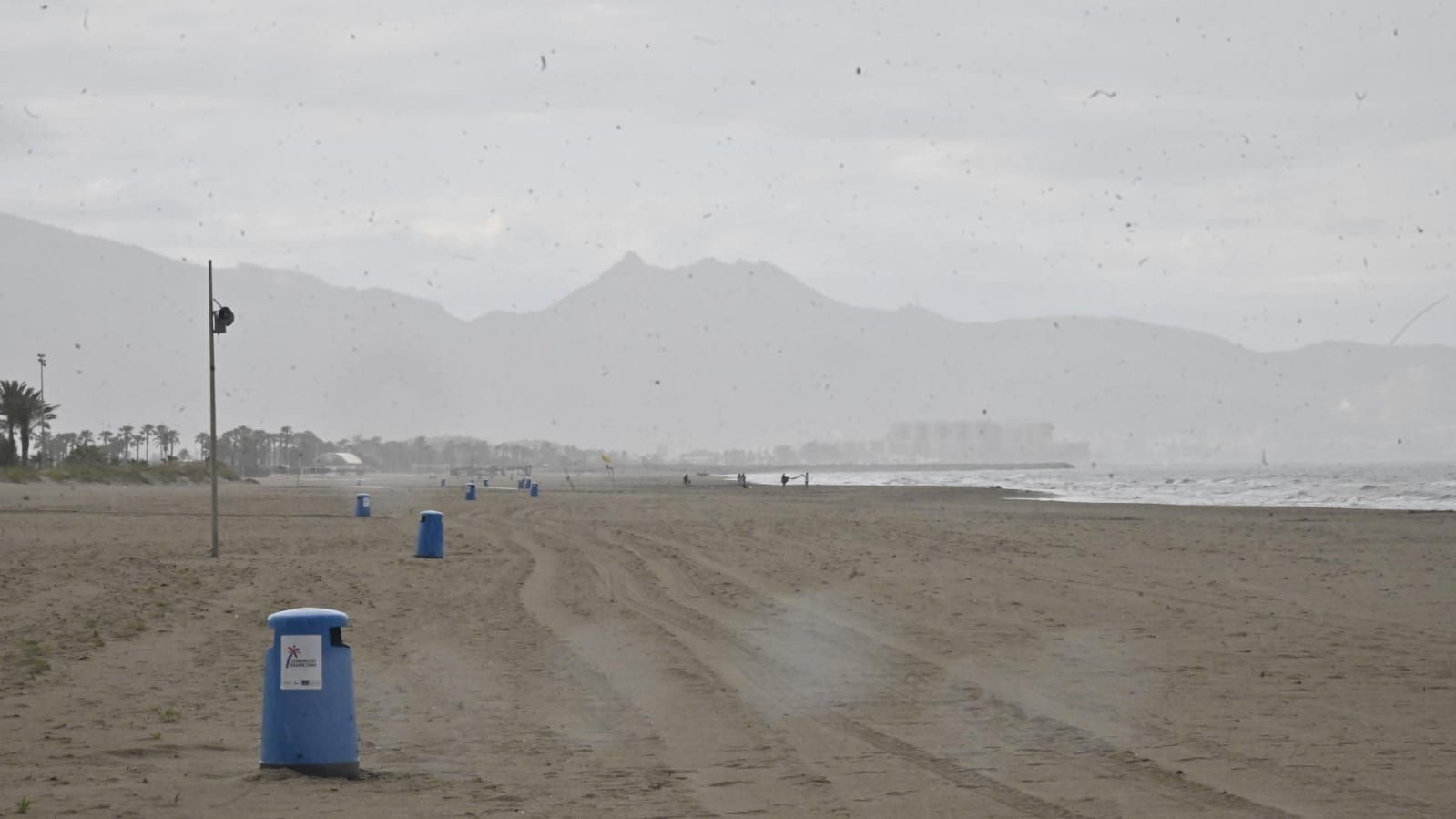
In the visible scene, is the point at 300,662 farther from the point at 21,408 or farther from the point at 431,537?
the point at 21,408

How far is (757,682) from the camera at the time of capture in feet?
35.0

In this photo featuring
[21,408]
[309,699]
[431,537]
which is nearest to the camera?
[309,699]

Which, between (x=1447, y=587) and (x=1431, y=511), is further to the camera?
(x=1431, y=511)

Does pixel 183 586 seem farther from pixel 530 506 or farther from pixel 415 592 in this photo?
pixel 530 506

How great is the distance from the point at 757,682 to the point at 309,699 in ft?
13.2

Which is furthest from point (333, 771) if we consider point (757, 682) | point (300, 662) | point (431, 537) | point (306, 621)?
point (431, 537)

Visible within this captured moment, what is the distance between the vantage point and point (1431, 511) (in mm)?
39188

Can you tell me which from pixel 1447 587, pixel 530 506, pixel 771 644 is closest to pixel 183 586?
pixel 771 644

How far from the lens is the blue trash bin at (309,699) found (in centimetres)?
737

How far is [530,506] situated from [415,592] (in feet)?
103

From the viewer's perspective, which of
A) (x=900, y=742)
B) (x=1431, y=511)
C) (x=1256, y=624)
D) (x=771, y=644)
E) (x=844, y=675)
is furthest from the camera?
(x=1431, y=511)

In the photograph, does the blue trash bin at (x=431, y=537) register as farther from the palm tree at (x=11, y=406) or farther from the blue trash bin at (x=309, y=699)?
the palm tree at (x=11, y=406)

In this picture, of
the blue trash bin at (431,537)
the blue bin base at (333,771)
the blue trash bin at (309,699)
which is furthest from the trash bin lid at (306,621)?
the blue trash bin at (431,537)

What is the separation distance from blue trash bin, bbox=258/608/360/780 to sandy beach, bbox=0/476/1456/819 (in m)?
0.22
